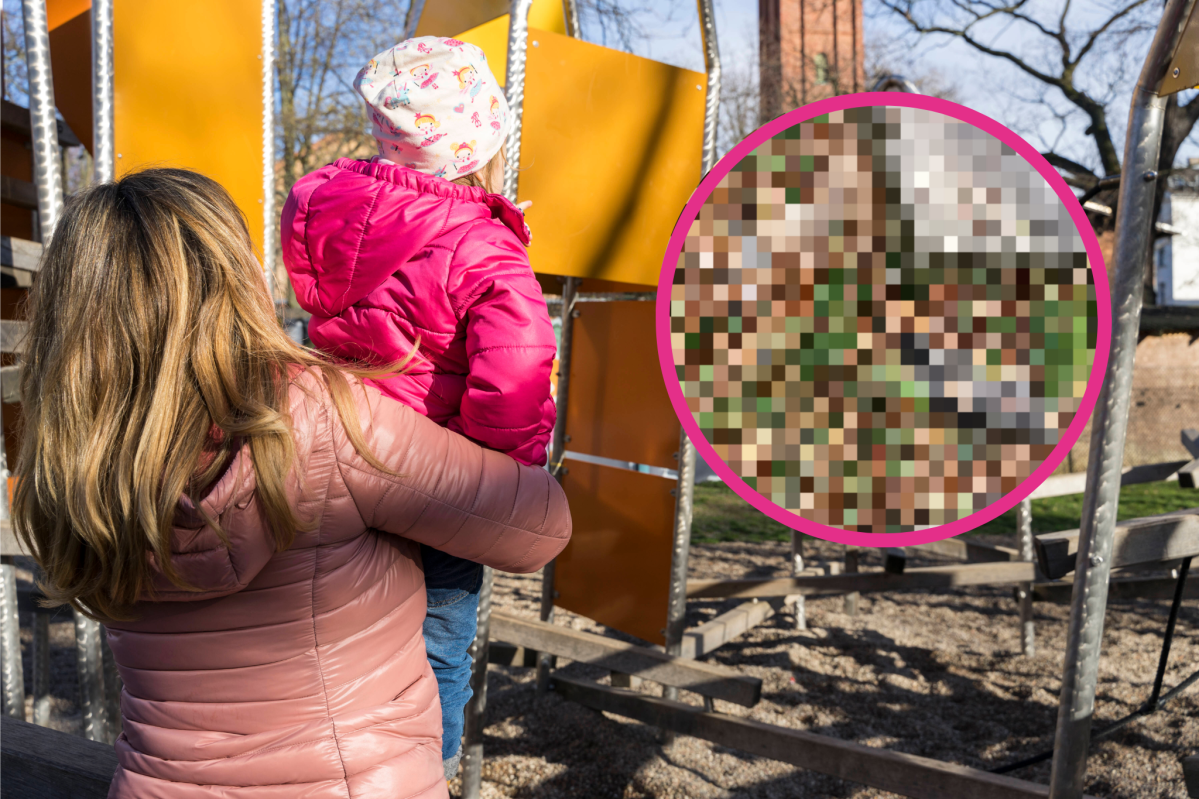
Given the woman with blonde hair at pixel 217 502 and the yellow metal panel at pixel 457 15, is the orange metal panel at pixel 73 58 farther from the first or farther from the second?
the woman with blonde hair at pixel 217 502

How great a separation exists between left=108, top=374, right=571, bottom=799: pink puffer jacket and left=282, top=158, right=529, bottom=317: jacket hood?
0.29m

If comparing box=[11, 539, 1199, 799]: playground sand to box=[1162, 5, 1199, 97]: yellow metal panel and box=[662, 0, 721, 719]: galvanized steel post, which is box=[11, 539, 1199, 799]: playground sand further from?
box=[1162, 5, 1199, 97]: yellow metal panel

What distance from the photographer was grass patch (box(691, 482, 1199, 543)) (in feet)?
28.7

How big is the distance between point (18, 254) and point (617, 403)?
7.41ft

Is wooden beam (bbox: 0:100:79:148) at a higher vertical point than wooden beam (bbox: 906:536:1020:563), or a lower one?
higher

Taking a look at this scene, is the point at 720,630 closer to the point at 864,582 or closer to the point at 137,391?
the point at 864,582

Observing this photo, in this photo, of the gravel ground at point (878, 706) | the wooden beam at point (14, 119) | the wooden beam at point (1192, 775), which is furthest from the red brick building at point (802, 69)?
the wooden beam at point (1192, 775)

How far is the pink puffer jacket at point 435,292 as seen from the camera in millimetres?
1295

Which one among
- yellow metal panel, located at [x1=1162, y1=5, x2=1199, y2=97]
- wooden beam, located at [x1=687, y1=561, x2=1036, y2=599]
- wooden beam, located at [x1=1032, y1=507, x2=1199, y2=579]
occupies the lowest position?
wooden beam, located at [x1=687, y1=561, x2=1036, y2=599]

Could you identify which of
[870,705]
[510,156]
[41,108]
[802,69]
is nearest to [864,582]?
[870,705]

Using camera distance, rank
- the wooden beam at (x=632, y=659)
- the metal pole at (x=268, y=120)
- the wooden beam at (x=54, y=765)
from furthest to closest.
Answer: the wooden beam at (x=632, y=659) < the metal pole at (x=268, y=120) < the wooden beam at (x=54, y=765)

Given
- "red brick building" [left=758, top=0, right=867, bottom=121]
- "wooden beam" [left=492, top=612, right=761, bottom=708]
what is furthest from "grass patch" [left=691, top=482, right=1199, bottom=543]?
"red brick building" [left=758, top=0, right=867, bottom=121]

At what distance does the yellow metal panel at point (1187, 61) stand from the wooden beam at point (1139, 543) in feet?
3.36

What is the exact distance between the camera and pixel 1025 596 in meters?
4.62
